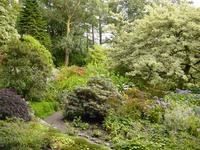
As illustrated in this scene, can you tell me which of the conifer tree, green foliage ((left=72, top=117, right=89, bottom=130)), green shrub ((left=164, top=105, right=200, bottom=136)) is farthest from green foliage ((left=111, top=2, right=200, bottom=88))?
the conifer tree

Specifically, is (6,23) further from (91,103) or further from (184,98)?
(184,98)

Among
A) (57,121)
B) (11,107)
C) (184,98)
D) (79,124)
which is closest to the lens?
(11,107)

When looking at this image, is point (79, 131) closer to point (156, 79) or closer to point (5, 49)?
point (5, 49)

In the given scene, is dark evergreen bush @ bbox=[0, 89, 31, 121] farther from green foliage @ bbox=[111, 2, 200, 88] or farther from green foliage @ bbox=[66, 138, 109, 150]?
green foliage @ bbox=[111, 2, 200, 88]

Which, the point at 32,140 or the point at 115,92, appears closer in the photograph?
the point at 32,140

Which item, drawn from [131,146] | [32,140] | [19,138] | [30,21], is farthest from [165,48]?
[30,21]

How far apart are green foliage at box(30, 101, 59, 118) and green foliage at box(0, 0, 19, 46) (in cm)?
365

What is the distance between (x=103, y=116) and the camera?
29.1 feet

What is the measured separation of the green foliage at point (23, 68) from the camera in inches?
374

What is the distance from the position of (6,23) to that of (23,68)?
4.66 m

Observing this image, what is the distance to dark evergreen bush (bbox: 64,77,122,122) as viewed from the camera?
8832 millimetres

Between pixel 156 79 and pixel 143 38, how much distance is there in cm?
216

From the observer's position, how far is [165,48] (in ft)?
42.0

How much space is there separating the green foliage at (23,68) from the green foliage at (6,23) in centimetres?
313
